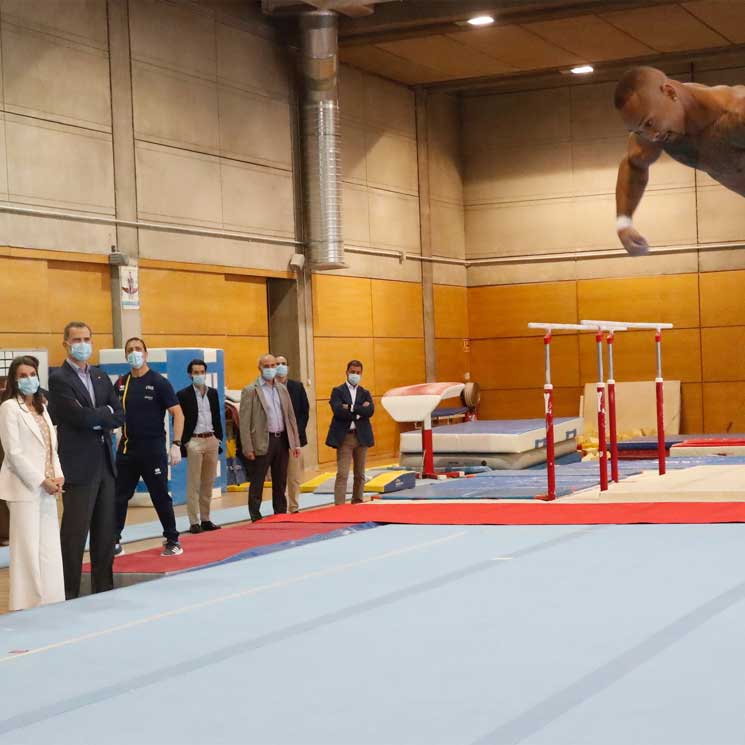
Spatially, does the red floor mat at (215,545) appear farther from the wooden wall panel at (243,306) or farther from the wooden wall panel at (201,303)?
the wooden wall panel at (243,306)

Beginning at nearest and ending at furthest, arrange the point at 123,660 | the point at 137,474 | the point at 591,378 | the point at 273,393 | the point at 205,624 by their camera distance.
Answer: the point at 123,660
the point at 205,624
the point at 137,474
the point at 273,393
the point at 591,378

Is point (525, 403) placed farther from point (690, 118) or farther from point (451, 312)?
point (690, 118)

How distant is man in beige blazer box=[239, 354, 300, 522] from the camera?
11.8m

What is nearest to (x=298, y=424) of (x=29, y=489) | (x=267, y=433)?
(x=267, y=433)

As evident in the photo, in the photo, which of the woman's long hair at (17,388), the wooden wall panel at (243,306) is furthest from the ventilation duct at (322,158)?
the woman's long hair at (17,388)

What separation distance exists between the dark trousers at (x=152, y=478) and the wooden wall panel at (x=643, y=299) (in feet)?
47.7

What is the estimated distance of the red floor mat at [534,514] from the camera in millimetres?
10188

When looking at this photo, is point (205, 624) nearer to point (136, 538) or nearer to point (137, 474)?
point (137, 474)

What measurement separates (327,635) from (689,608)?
1.91 m

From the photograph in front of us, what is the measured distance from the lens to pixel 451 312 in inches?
923

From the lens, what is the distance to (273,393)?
12.1 metres

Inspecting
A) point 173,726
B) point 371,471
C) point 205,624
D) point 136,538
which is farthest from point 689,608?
point 371,471

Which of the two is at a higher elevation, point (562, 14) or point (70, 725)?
point (562, 14)

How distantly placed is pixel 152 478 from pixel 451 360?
14574 millimetres
